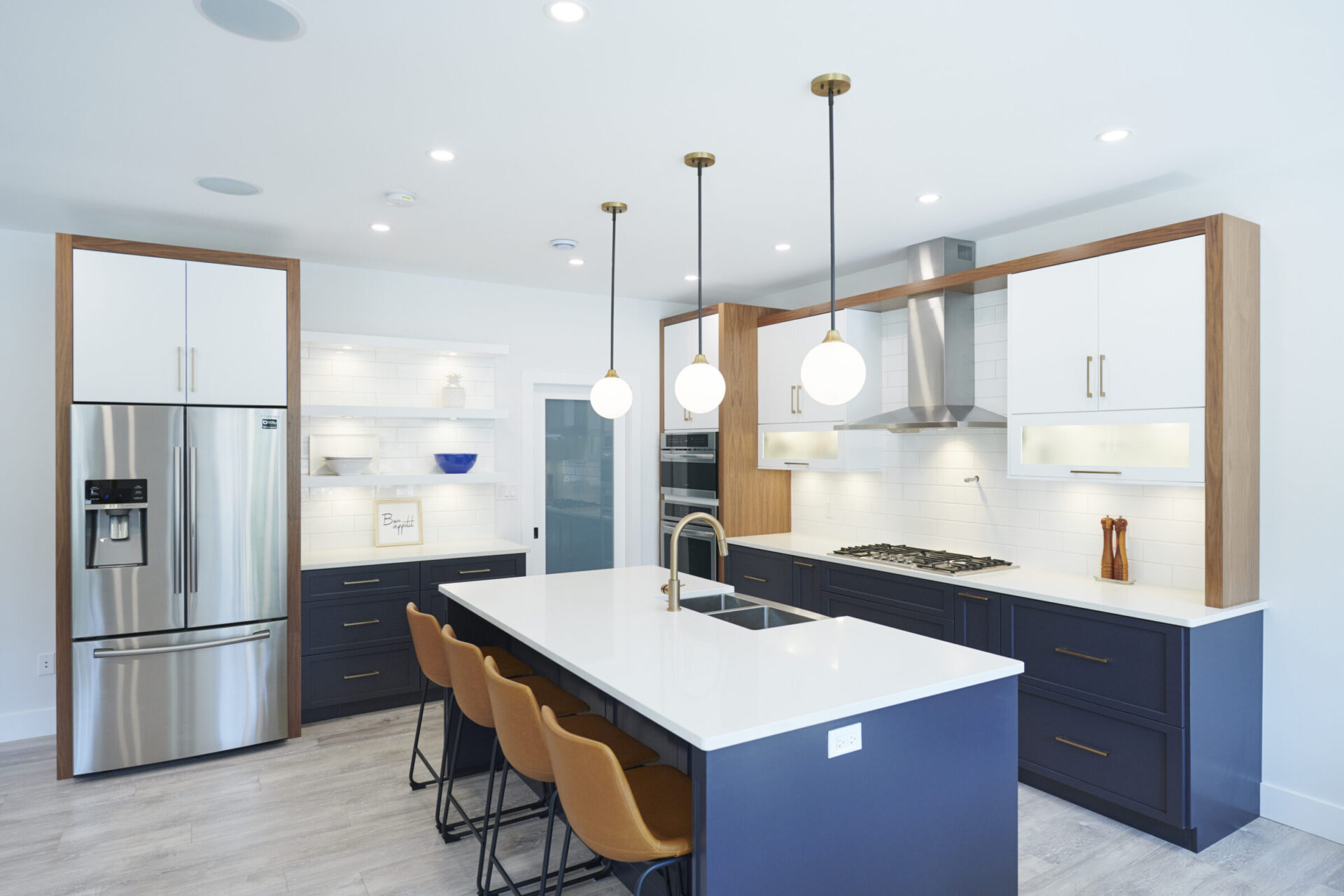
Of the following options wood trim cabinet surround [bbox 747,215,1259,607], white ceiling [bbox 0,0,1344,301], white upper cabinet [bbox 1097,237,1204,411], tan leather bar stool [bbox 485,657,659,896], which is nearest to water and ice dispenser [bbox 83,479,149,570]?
white ceiling [bbox 0,0,1344,301]

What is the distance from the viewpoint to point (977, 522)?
441 centimetres

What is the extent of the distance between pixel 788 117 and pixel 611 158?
750 millimetres

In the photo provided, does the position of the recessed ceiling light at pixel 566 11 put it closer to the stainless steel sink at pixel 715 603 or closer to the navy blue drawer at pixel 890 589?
the stainless steel sink at pixel 715 603

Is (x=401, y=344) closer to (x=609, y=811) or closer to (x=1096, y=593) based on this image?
(x=609, y=811)

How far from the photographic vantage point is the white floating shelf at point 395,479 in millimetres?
4578

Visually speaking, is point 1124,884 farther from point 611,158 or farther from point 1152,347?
point 611,158

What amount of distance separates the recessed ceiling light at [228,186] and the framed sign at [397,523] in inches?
84.2

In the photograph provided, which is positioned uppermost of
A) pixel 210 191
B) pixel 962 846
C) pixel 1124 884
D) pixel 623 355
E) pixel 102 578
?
pixel 210 191

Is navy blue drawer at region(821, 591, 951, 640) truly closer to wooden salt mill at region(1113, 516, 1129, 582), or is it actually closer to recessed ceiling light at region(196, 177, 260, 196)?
wooden salt mill at region(1113, 516, 1129, 582)

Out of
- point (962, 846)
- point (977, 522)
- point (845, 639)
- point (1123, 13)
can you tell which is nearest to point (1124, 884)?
point (962, 846)

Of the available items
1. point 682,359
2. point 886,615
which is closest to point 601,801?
point 886,615

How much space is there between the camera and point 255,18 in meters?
2.04

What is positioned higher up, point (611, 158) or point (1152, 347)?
point (611, 158)

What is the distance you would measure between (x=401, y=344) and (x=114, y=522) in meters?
1.78
